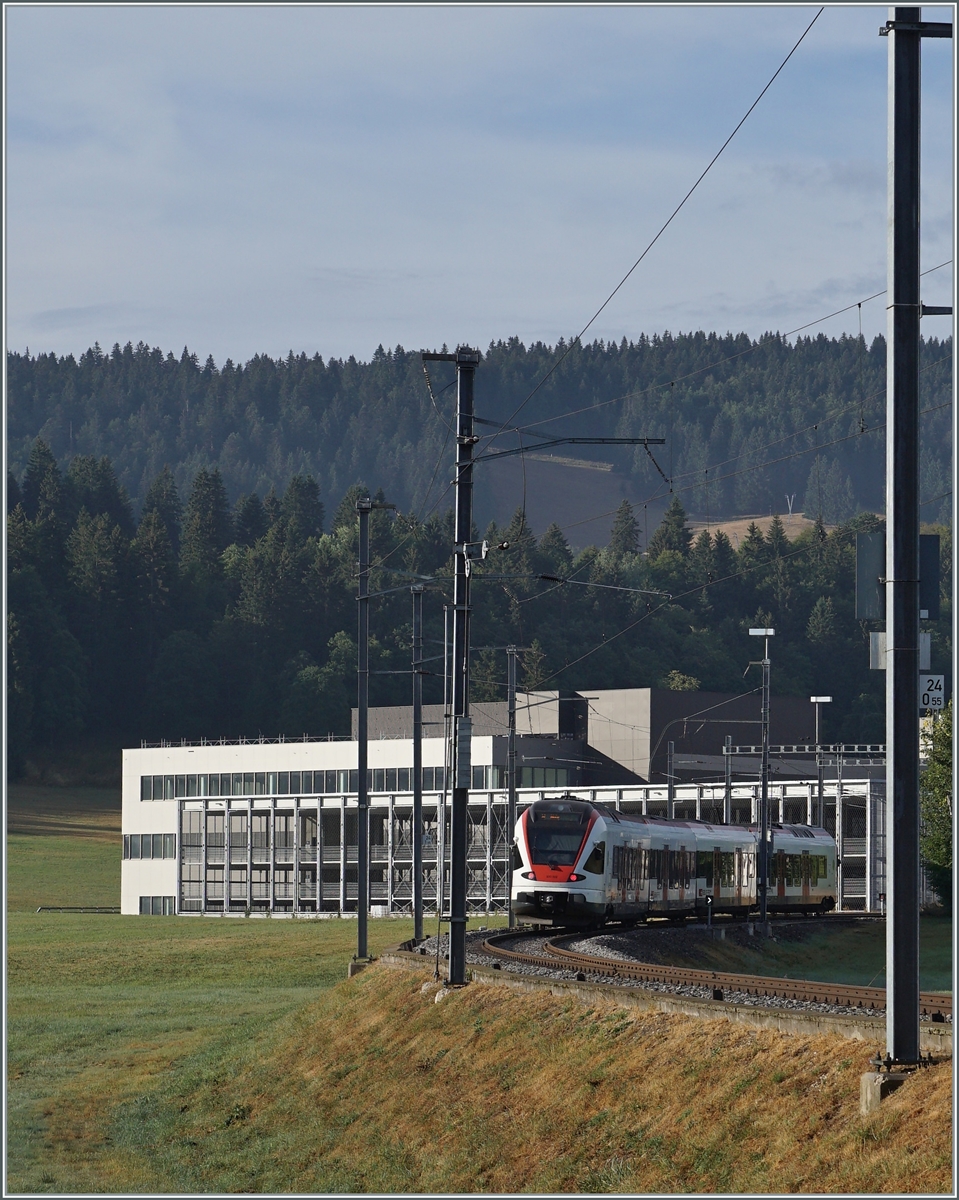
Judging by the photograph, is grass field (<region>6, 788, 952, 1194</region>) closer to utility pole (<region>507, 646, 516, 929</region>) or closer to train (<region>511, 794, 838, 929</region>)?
train (<region>511, 794, 838, 929</region>)

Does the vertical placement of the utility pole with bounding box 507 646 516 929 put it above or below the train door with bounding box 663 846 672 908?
above

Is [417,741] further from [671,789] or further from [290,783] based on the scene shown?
[290,783]

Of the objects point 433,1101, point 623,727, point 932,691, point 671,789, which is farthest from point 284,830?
point 932,691

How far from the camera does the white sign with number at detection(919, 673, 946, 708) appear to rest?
1659cm

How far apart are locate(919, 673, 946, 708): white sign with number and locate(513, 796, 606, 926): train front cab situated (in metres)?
32.1

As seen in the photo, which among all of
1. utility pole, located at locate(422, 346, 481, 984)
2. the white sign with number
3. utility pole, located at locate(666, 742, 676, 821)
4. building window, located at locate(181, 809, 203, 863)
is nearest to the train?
utility pole, located at locate(666, 742, 676, 821)

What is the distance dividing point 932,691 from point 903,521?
1.68 meters

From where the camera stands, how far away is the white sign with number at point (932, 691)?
16594 mm

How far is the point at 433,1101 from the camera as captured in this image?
2392 cm

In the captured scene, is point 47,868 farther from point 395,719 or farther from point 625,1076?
point 625,1076

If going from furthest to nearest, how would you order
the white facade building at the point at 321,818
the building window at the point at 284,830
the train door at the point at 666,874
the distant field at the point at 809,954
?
the building window at the point at 284,830
the white facade building at the point at 321,818
the train door at the point at 666,874
the distant field at the point at 809,954

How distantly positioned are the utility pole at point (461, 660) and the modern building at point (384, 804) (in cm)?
5141

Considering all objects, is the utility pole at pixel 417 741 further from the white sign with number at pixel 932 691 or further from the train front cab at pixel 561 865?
the white sign with number at pixel 932 691

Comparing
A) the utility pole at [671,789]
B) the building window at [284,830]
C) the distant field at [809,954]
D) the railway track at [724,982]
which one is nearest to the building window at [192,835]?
the building window at [284,830]
